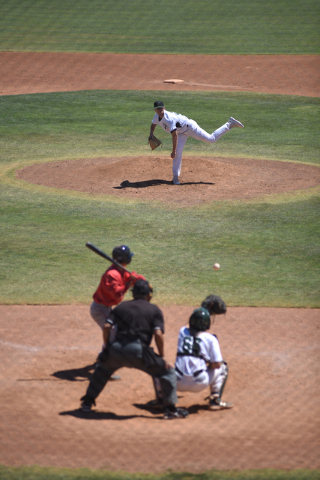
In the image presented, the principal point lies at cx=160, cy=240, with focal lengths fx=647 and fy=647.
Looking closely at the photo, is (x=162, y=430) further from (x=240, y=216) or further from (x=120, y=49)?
(x=120, y=49)

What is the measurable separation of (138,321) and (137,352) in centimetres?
30

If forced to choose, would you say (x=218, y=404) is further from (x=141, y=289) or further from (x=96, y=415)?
(x=141, y=289)

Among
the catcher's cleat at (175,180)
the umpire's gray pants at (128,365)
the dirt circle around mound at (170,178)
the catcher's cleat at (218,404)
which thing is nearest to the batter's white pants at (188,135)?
the catcher's cleat at (175,180)

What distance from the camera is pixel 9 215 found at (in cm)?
1375

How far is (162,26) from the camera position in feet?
150

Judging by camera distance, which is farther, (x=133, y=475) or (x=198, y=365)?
(x=198, y=365)

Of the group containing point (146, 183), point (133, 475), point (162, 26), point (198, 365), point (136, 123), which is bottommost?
point (133, 475)

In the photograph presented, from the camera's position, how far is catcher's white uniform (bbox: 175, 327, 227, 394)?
6.47 m

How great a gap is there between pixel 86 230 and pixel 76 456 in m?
7.47

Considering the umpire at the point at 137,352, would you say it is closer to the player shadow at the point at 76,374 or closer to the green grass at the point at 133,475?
the player shadow at the point at 76,374

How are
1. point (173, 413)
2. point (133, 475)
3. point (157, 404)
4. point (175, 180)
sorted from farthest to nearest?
point (175, 180) < point (157, 404) < point (173, 413) < point (133, 475)

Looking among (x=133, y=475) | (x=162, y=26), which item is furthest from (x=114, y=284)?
(x=162, y=26)

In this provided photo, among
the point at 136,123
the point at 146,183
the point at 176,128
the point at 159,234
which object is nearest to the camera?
the point at 159,234

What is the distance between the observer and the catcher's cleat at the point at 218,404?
654cm
